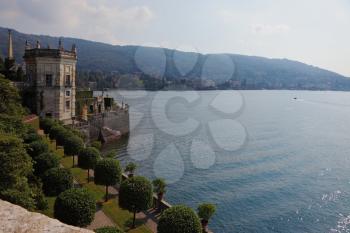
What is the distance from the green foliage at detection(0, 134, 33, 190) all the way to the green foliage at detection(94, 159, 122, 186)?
11.5 m

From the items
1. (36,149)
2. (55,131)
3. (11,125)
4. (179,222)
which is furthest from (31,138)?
(179,222)

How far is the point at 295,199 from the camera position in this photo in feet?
145

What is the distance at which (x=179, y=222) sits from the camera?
23188 mm

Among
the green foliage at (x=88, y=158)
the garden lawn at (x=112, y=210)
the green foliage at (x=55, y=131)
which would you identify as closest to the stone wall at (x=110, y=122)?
the green foliage at (x=55, y=131)

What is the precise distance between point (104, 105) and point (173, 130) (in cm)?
1792

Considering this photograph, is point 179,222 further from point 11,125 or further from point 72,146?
point 72,146

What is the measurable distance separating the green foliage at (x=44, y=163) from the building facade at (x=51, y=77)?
33831 millimetres

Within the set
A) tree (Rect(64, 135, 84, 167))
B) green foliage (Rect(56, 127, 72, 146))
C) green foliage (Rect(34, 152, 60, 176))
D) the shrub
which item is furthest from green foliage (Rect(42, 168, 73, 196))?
green foliage (Rect(56, 127, 72, 146))

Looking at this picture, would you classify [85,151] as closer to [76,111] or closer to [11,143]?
[11,143]

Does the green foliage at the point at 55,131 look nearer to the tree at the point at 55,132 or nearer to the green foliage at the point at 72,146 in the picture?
the tree at the point at 55,132

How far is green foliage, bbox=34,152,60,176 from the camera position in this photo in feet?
109

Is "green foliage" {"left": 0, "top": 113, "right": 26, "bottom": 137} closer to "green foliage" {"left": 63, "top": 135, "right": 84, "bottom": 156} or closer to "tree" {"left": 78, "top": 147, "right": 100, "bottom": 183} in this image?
"tree" {"left": 78, "top": 147, "right": 100, "bottom": 183}

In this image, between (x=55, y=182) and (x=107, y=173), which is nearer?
(x=55, y=182)

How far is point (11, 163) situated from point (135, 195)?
1001 centimetres
